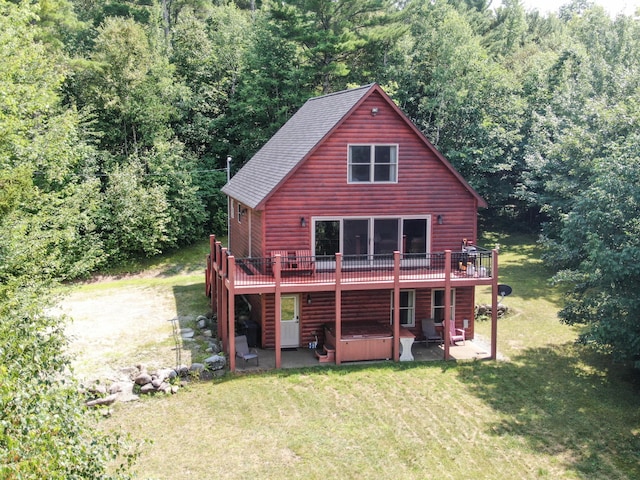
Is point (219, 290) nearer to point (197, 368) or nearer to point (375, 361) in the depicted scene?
point (197, 368)

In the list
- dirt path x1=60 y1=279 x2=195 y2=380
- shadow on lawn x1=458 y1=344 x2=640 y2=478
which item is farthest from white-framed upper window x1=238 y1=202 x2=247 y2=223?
shadow on lawn x1=458 y1=344 x2=640 y2=478

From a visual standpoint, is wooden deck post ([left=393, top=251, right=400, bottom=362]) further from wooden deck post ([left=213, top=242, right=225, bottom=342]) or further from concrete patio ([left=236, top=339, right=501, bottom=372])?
wooden deck post ([left=213, top=242, right=225, bottom=342])

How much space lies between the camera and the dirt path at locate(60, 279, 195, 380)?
17.3 metres

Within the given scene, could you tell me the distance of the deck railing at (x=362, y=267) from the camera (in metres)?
18.5

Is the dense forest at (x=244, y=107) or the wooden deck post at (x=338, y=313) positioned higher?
the dense forest at (x=244, y=107)

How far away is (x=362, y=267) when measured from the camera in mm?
19469

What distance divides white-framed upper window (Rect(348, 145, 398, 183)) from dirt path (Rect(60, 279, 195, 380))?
765 cm

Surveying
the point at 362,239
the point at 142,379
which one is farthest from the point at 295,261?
the point at 142,379

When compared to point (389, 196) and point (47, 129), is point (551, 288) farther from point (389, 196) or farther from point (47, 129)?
point (47, 129)

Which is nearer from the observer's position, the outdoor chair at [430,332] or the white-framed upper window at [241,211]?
the outdoor chair at [430,332]

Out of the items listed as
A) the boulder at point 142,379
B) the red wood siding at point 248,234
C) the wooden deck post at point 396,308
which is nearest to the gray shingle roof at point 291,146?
the red wood siding at point 248,234

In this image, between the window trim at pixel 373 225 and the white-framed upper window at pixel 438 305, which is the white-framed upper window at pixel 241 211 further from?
the white-framed upper window at pixel 438 305

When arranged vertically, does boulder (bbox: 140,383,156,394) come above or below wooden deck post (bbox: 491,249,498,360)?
below

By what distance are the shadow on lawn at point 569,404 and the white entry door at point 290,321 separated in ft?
16.8
